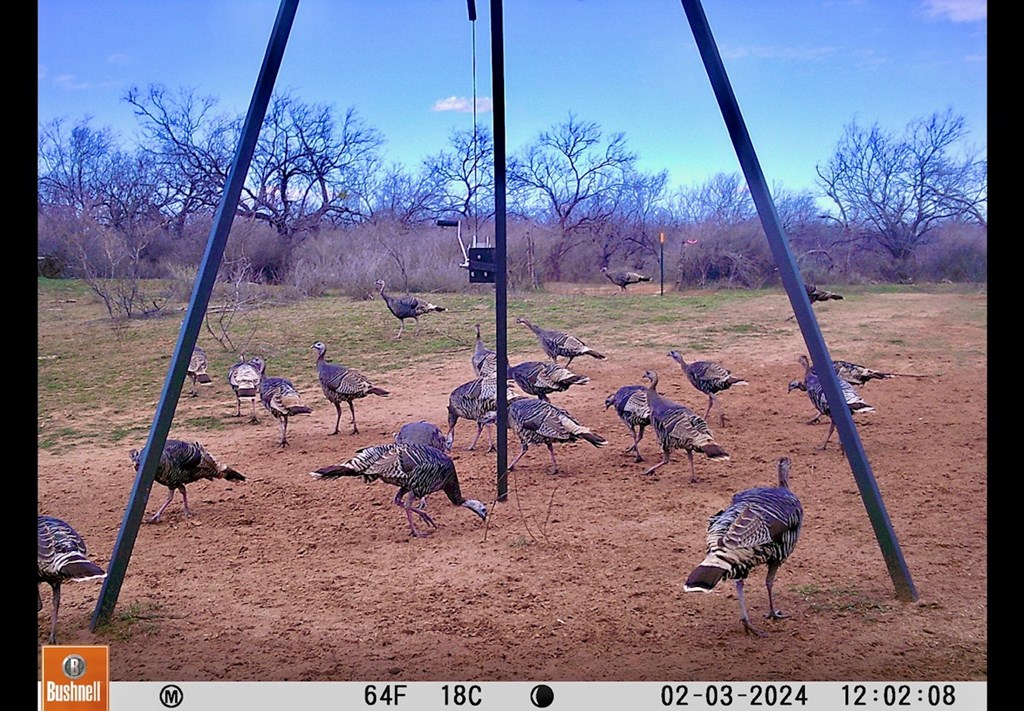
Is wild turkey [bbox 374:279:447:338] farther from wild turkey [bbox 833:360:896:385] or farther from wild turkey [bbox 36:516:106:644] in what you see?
wild turkey [bbox 36:516:106:644]

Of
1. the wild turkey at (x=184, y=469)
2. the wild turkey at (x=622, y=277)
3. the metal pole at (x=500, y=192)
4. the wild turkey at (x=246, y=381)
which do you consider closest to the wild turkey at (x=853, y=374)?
the metal pole at (x=500, y=192)

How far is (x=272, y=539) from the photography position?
2895 mm

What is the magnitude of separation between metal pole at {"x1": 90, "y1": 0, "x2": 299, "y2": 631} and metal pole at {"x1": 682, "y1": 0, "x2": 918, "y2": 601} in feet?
3.51

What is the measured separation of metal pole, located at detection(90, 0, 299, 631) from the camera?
197 centimetres

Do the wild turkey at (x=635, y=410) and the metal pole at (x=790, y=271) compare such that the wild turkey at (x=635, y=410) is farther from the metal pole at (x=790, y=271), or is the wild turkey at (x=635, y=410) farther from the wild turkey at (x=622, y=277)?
A: the wild turkey at (x=622, y=277)

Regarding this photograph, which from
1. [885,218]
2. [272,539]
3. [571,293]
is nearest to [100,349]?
[272,539]

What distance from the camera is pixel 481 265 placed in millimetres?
3023

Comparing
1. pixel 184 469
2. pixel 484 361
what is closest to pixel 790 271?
pixel 184 469

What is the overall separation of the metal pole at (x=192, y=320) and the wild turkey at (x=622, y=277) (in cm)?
739

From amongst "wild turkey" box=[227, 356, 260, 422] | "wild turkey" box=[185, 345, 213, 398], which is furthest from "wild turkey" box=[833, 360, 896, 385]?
"wild turkey" box=[185, 345, 213, 398]

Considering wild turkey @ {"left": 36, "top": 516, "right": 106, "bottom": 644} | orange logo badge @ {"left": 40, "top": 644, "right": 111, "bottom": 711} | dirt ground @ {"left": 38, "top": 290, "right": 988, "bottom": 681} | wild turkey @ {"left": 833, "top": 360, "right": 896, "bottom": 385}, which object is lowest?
dirt ground @ {"left": 38, "top": 290, "right": 988, "bottom": 681}

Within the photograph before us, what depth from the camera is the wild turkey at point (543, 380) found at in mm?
4508

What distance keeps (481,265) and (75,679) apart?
209 cm
